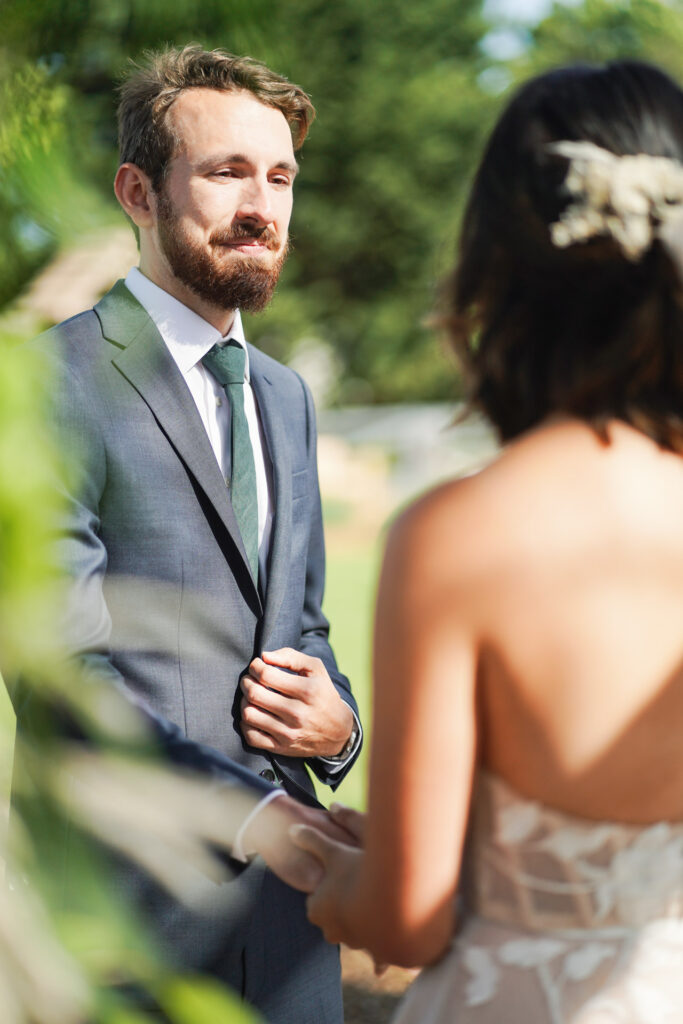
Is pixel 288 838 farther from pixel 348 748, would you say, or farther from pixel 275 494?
pixel 275 494

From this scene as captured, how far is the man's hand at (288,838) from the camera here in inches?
60.6

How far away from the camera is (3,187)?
31.9 inches

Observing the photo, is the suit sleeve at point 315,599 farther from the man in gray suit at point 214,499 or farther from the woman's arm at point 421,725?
the woman's arm at point 421,725

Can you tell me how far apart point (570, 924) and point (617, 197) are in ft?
3.06

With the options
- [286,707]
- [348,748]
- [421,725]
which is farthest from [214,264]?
[421,725]

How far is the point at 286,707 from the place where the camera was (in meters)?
2.16

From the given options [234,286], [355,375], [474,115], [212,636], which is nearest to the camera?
[212,636]

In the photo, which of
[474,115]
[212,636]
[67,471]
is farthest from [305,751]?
[474,115]

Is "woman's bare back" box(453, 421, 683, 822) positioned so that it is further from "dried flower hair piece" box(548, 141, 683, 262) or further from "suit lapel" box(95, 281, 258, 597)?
"suit lapel" box(95, 281, 258, 597)

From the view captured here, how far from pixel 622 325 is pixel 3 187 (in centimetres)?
79

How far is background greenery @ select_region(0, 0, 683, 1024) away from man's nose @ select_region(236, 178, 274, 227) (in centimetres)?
34

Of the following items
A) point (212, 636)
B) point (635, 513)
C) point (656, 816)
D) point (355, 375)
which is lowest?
point (355, 375)

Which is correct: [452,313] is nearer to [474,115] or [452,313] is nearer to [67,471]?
[67,471]

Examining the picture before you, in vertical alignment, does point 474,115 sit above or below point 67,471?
below
